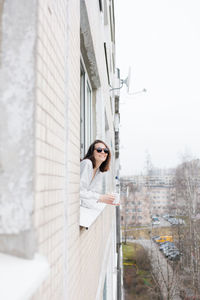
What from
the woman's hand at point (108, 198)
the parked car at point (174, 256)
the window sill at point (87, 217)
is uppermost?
the woman's hand at point (108, 198)

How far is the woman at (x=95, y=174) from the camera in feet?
8.44

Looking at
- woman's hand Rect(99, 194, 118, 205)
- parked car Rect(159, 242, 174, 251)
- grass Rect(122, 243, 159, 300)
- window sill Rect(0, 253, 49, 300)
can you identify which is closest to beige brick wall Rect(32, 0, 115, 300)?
window sill Rect(0, 253, 49, 300)

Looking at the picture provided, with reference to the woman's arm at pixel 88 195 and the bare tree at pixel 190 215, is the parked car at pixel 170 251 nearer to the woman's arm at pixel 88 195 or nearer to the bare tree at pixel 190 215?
the bare tree at pixel 190 215

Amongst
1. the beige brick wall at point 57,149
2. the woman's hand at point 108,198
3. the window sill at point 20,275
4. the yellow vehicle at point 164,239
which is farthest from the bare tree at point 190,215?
the window sill at point 20,275

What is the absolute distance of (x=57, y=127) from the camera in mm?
1443

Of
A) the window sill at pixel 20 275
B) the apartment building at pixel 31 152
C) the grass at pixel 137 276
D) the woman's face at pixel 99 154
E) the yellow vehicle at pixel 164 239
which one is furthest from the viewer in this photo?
the yellow vehicle at pixel 164 239

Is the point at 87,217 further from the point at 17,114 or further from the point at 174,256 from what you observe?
the point at 174,256

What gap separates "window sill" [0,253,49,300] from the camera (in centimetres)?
83

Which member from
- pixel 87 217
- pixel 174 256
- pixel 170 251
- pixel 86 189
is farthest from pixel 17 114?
pixel 170 251

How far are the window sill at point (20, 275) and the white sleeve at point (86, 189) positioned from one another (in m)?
1.51

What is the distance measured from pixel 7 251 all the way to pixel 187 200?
23262 millimetres

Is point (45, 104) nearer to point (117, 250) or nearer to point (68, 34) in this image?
point (68, 34)

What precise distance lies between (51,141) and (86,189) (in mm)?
1497

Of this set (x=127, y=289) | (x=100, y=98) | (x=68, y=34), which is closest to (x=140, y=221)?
(x=127, y=289)
